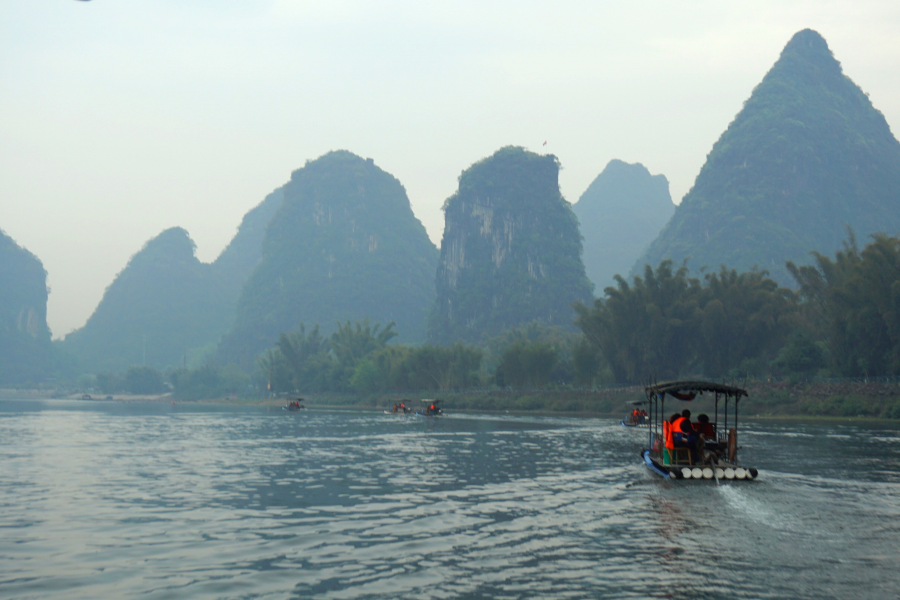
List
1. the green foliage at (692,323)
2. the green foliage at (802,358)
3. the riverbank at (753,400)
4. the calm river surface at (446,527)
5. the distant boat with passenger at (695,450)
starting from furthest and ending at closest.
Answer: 1. the green foliage at (692,323)
2. the green foliage at (802,358)
3. the riverbank at (753,400)
4. the distant boat with passenger at (695,450)
5. the calm river surface at (446,527)

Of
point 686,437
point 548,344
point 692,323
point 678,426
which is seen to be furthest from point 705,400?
point 686,437

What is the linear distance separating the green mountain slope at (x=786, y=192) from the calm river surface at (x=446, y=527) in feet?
484

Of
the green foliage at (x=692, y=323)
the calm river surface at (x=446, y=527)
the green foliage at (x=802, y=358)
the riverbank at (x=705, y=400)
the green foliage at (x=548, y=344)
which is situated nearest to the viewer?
the calm river surface at (x=446, y=527)

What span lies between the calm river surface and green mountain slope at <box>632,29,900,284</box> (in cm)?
14748

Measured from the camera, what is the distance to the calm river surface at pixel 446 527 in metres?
12.1

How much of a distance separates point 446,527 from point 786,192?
7264 inches

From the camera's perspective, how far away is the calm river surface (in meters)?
12.1

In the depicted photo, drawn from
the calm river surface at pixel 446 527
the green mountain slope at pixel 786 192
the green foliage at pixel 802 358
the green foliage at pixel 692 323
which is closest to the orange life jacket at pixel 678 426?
the calm river surface at pixel 446 527

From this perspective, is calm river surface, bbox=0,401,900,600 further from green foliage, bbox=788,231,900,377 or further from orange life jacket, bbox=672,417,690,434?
green foliage, bbox=788,231,900,377

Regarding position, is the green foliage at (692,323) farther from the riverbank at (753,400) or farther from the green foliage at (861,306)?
the green foliage at (861,306)

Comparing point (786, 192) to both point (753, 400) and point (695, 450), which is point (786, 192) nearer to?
point (753, 400)

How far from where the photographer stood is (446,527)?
1678 centimetres

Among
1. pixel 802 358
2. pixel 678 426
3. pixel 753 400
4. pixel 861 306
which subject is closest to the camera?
pixel 678 426

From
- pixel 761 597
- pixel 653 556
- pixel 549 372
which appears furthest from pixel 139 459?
pixel 549 372
